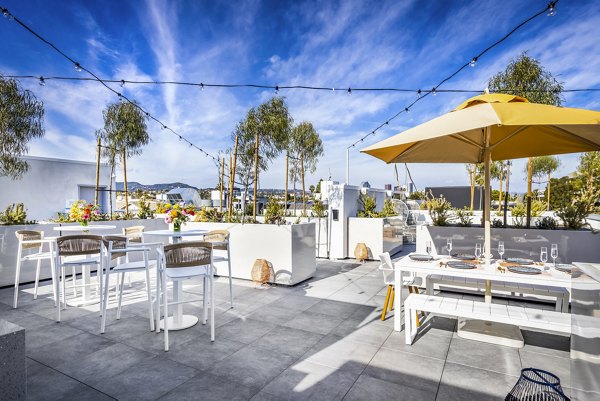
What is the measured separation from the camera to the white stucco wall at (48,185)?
32.3ft

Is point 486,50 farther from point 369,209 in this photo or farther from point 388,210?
point 388,210

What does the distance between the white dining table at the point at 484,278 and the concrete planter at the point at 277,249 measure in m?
2.06

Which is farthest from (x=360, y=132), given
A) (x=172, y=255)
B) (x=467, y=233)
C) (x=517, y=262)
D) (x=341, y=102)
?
(x=172, y=255)

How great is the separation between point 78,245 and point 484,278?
4.36 meters

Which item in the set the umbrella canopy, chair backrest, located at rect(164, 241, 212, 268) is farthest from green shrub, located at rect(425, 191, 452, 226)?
chair backrest, located at rect(164, 241, 212, 268)

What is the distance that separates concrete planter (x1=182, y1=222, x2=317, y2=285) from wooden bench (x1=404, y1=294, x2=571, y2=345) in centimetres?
236

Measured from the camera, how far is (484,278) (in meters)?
3.01

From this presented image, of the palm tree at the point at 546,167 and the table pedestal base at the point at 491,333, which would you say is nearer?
the table pedestal base at the point at 491,333

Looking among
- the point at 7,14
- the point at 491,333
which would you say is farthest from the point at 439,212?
the point at 7,14

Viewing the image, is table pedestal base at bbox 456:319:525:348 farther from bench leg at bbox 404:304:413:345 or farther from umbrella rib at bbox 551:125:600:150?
umbrella rib at bbox 551:125:600:150

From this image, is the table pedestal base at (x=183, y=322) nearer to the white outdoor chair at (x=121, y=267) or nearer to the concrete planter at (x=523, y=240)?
the white outdoor chair at (x=121, y=267)

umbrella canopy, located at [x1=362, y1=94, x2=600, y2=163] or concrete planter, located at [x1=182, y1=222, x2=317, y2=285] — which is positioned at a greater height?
umbrella canopy, located at [x1=362, y1=94, x2=600, y2=163]

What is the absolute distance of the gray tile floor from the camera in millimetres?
2217

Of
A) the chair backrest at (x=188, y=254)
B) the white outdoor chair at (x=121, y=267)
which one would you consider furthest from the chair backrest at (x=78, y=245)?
the chair backrest at (x=188, y=254)
